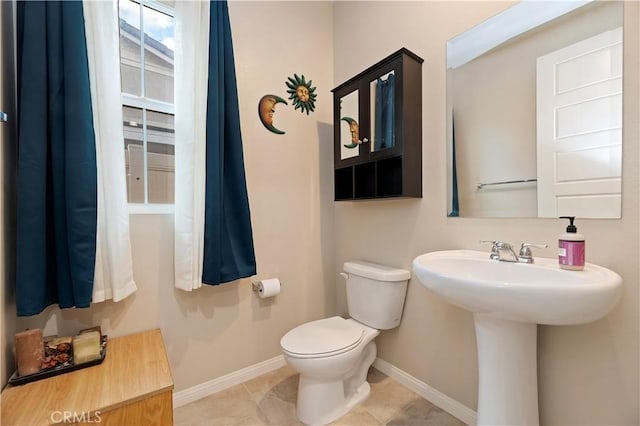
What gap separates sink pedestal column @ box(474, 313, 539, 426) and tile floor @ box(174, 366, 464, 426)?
0.42 metres

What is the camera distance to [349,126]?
1.86 metres

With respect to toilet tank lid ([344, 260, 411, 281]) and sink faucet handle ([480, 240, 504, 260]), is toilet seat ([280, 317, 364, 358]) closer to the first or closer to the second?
toilet tank lid ([344, 260, 411, 281])

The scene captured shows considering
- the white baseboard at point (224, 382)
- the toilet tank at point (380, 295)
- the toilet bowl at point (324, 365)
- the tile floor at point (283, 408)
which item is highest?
the toilet tank at point (380, 295)

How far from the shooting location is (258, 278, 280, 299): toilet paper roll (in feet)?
5.81

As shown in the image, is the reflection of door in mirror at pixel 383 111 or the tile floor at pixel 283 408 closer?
the tile floor at pixel 283 408

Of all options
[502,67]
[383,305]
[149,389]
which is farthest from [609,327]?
[149,389]

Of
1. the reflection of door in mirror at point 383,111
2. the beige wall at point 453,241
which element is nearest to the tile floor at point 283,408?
the beige wall at point 453,241

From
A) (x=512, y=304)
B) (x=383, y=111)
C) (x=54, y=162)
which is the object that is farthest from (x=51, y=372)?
(x=383, y=111)

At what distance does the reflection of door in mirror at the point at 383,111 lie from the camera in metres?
1.58

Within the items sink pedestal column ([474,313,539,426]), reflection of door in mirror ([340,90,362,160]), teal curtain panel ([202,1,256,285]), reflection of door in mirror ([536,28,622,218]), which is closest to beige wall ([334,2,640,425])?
reflection of door in mirror ([536,28,622,218])

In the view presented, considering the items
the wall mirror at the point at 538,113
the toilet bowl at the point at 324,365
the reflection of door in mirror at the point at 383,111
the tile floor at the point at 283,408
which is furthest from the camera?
the reflection of door in mirror at the point at 383,111

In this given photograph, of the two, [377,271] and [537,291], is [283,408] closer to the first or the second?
[377,271]

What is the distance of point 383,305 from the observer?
1637 millimetres

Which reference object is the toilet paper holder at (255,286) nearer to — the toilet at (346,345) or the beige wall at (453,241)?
the toilet at (346,345)
